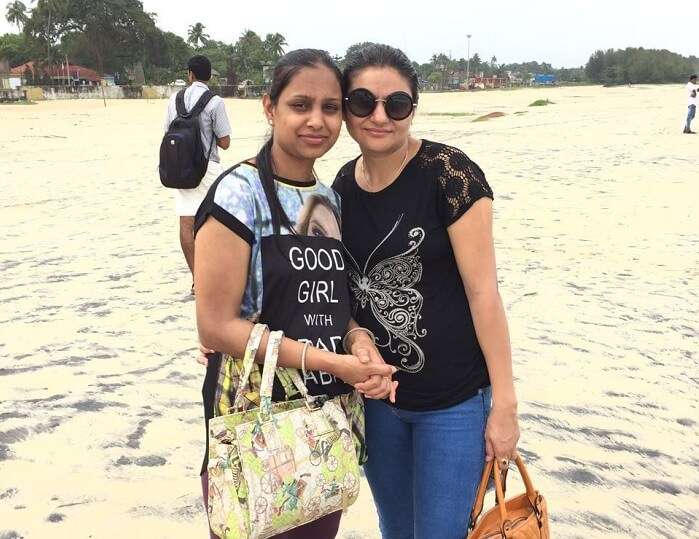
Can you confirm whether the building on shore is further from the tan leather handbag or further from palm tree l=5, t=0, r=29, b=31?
the tan leather handbag

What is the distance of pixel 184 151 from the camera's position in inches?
193

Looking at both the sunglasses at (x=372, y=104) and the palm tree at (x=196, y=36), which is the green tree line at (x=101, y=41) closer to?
the palm tree at (x=196, y=36)

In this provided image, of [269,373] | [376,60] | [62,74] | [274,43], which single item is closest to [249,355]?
[269,373]

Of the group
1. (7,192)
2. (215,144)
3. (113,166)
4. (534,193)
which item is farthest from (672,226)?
(113,166)

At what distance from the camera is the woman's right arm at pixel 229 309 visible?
1537 millimetres

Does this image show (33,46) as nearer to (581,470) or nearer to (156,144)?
(156,144)

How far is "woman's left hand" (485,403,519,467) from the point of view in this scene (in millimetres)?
1793

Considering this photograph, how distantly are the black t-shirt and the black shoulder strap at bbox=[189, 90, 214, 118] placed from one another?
350 cm

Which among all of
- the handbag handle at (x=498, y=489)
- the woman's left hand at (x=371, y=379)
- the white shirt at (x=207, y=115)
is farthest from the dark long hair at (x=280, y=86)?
the white shirt at (x=207, y=115)

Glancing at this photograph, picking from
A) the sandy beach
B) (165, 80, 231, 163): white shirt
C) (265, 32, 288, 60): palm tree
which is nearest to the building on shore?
(265, 32, 288, 60): palm tree

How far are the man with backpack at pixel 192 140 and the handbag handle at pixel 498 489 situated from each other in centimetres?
385

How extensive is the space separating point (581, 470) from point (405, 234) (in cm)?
218

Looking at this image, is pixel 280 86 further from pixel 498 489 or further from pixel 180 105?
pixel 180 105

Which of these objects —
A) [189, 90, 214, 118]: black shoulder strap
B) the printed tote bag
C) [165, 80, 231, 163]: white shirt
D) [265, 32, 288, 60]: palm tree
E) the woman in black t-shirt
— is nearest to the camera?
the printed tote bag
